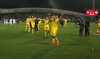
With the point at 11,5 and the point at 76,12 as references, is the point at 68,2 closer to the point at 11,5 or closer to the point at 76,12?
the point at 76,12

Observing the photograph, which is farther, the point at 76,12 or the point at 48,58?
the point at 76,12

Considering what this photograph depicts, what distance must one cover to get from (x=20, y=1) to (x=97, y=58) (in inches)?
2419

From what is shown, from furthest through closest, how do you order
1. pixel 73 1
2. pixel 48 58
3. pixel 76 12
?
pixel 76 12 < pixel 73 1 < pixel 48 58

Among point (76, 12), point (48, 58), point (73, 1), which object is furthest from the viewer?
point (76, 12)

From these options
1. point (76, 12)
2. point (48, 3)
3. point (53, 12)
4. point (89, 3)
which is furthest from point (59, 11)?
point (89, 3)

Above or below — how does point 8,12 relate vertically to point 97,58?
above

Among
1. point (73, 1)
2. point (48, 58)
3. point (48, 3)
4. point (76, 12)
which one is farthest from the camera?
point (76, 12)

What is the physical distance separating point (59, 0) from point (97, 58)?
5799 centimetres

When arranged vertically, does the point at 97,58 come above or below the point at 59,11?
below

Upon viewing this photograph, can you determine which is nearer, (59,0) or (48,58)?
(48,58)

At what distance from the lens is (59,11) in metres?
81.8

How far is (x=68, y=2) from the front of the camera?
209 feet

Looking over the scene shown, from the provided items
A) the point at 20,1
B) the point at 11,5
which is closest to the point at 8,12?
the point at 11,5

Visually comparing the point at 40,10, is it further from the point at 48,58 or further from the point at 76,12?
the point at 48,58
